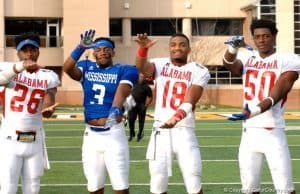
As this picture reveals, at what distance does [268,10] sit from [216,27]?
4680mm

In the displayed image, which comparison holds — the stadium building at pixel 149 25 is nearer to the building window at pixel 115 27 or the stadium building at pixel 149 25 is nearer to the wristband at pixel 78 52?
the building window at pixel 115 27

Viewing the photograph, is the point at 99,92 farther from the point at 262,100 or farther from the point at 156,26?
the point at 156,26

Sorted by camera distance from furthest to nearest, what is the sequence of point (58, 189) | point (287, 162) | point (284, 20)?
point (284, 20) → point (58, 189) → point (287, 162)

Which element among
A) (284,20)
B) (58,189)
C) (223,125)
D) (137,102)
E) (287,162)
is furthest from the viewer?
(284,20)

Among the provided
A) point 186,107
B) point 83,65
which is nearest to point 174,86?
point 186,107

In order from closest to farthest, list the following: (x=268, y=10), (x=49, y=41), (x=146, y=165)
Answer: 1. (x=146, y=165)
2. (x=268, y=10)
3. (x=49, y=41)

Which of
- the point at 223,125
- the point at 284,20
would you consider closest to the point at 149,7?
the point at 284,20

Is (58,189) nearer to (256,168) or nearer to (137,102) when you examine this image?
(256,168)

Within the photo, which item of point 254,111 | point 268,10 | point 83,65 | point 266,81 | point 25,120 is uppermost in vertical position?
point 268,10

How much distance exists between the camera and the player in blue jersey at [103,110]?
743cm

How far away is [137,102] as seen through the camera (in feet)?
55.2

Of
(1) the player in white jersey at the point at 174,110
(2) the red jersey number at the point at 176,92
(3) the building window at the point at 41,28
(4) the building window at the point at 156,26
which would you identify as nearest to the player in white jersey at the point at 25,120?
(1) the player in white jersey at the point at 174,110

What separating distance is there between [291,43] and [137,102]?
88.7ft

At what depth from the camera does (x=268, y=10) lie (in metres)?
42.8
